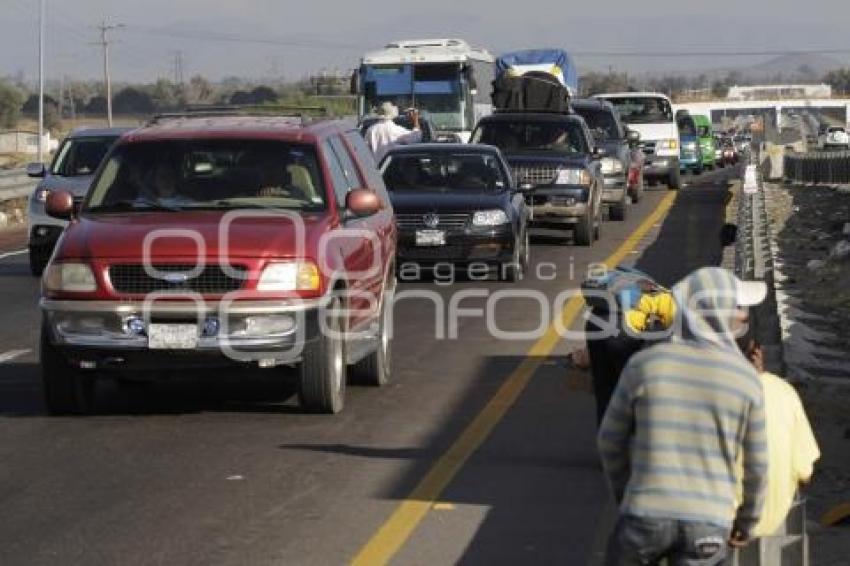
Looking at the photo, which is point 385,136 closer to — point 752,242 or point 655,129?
point 752,242

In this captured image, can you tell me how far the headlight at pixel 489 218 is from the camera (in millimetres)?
19203

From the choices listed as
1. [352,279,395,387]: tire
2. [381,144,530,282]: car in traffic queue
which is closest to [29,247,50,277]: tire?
[381,144,530,282]: car in traffic queue

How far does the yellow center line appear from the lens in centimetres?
773

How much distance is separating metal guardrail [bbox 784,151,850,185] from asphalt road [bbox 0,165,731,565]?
3114 centimetres

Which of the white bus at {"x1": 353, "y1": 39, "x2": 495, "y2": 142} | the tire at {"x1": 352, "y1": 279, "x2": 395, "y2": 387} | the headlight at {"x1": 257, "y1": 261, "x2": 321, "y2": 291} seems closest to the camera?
the headlight at {"x1": 257, "y1": 261, "x2": 321, "y2": 291}

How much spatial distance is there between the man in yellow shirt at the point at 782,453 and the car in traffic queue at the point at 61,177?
1527 cm

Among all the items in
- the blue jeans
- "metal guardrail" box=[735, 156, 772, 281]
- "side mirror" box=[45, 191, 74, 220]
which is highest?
"side mirror" box=[45, 191, 74, 220]

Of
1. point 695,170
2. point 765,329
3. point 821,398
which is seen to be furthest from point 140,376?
point 695,170

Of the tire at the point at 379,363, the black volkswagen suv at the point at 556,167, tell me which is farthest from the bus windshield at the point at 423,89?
the tire at the point at 379,363

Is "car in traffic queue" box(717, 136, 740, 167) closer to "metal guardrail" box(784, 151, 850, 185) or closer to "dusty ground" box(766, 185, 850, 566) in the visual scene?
"metal guardrail" box(784, 151, 850, 185)

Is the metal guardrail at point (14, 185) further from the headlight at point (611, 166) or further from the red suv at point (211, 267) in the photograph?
the red suv at point (211, 267)

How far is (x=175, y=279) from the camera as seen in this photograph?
10.4 m

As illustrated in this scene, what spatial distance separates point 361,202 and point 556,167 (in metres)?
13.3

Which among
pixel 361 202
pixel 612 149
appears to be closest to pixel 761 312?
pixel 361 202
